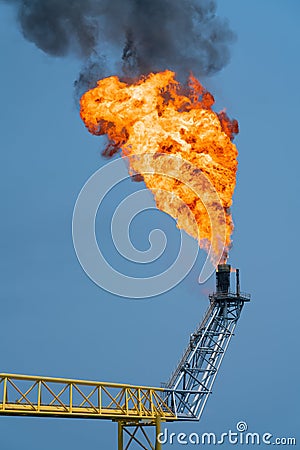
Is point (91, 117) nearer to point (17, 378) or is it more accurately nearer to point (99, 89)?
point (99, 89)

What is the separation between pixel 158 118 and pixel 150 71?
4.44 meters

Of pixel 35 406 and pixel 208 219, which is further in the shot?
pixel 208 219

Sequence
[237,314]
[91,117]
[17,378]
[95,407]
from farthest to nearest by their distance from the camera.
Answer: [237,314] < [91,117] < [95,407] < [17,378]

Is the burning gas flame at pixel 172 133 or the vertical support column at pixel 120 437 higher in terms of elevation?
the burning gas flame at pixel 172 133

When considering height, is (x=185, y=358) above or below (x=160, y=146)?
below

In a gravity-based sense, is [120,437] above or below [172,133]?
below

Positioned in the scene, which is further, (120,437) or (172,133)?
(172,133)

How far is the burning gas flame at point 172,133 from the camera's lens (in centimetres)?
9238

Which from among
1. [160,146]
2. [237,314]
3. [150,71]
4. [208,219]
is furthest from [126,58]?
[237,314]

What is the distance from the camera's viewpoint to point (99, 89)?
3580 inches

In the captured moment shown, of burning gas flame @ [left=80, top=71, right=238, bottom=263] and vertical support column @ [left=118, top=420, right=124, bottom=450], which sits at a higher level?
burning gas flame @ [left=80, top=71, right=238, bottom=263]

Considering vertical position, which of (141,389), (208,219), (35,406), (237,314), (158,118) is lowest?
(35,406)

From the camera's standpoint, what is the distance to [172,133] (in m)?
93.8

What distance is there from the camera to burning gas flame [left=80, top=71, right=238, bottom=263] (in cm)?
9238
